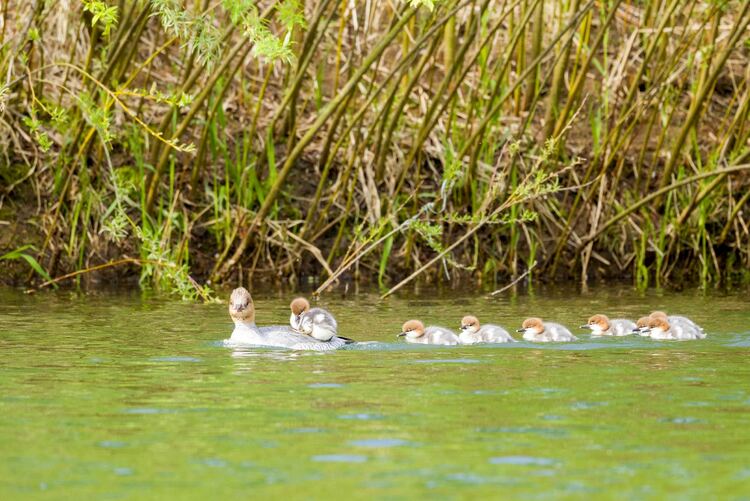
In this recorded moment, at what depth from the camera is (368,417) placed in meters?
6.65

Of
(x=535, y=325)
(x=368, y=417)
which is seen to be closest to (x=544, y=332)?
(x=535, y=325)

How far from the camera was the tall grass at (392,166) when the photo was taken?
13781 mm

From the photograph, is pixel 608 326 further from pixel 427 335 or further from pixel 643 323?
pixel 427 335

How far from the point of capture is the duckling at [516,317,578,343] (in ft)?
31.9

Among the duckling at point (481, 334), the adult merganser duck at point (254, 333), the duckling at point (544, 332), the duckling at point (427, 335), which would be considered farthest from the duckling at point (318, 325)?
the duckling at point (544, 332)

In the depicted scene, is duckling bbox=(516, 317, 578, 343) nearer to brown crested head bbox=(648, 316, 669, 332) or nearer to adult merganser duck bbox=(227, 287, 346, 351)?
brown crested head bbox=(648, 316, 669, 332)

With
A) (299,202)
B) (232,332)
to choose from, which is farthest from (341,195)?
(232,332)

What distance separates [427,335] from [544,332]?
781mm

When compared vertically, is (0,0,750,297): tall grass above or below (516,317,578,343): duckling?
above

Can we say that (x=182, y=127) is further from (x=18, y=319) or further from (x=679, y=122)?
(x=679, y=122)

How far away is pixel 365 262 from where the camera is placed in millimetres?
15211

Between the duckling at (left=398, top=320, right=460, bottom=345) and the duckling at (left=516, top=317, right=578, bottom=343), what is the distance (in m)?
0.49

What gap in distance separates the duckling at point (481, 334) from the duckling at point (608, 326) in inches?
25.8

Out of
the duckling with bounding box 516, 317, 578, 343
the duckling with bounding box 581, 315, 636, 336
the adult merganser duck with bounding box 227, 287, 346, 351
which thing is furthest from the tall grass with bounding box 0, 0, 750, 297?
the duckling with bounding box 516, 317, 578, 343
